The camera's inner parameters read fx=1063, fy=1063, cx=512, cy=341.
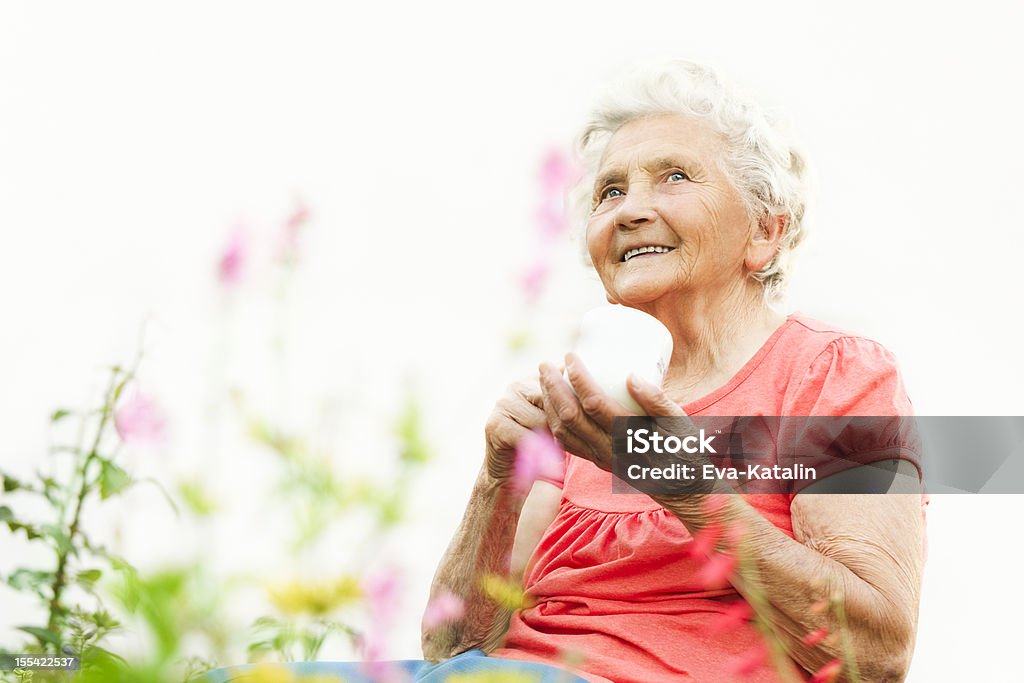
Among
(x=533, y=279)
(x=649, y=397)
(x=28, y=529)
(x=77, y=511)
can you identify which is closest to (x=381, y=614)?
(x=533, y=279)

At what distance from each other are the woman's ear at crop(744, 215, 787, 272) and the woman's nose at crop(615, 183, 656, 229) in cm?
18

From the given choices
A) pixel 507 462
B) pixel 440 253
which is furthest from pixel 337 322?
pixel 507 462

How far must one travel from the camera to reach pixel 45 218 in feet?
8.38

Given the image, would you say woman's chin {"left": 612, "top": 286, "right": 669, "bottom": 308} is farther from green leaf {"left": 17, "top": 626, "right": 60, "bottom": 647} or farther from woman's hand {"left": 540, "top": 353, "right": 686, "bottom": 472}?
green leaf {"left": 17, "top": 626, "right": 60, "bottom": 647}

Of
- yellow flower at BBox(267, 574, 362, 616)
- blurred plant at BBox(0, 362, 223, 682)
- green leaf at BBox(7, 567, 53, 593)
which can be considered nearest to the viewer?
yellow flower at BBox(267, 574, 362, 616)

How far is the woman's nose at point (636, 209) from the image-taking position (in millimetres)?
1670

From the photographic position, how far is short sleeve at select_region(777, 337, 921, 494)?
4.54ft

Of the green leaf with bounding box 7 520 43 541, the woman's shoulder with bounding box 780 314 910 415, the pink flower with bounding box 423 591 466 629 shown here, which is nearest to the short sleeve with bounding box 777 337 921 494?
the woman's shoulder with bounding box 780 314 910 415

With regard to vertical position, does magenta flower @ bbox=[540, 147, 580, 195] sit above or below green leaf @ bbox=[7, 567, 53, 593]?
above

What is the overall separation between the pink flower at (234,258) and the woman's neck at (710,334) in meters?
1.16

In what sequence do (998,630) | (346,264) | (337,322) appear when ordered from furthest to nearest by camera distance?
1. (998,630)
2. (346,264)
3. (337,322)

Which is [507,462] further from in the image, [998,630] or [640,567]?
[998,630]

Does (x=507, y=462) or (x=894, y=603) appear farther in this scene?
(x=507, y=462)

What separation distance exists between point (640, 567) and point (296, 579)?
3.68 feet
